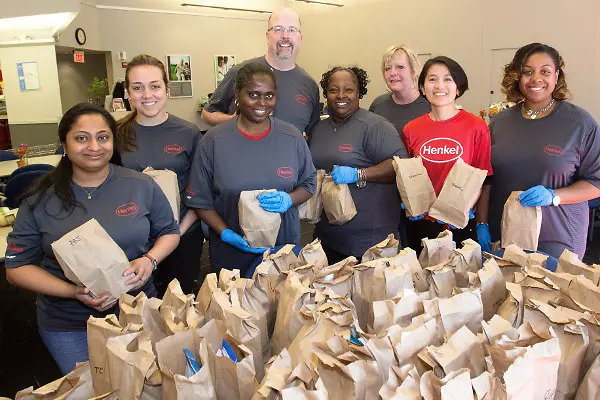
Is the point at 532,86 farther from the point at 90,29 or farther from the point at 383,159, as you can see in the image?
the point at 90,29

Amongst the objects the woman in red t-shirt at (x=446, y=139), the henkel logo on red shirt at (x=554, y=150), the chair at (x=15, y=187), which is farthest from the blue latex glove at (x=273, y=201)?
the chair at (x=15, y=187)

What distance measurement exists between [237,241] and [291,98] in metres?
1.00

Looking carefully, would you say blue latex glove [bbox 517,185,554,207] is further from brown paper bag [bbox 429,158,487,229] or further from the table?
the table

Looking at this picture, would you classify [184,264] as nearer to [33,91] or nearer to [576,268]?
[576,268]

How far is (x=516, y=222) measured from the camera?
2006 mm

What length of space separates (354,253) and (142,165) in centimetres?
108

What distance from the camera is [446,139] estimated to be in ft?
7.64

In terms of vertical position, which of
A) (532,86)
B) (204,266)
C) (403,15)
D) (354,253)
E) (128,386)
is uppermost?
(403,15)

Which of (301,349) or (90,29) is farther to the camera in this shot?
(90,29)

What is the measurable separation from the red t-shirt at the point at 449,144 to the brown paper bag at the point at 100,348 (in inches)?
65.2

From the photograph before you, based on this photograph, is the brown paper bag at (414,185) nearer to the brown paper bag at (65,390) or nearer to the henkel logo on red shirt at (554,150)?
the henkel logo on red shirt at (554,150)

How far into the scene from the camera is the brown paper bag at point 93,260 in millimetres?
1535

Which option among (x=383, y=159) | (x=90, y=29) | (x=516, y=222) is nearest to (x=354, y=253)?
(x=383, y=159)

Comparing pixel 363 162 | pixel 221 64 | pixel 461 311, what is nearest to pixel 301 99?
pixel 363 162
